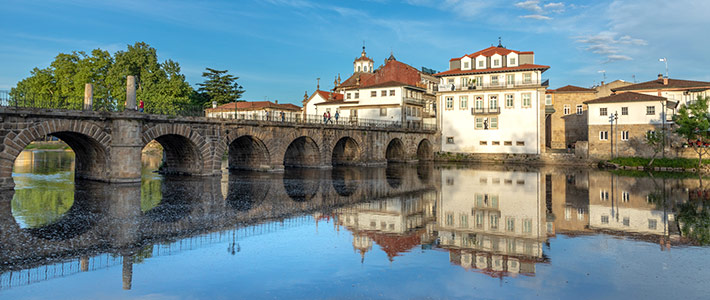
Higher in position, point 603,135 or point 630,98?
point 630,98

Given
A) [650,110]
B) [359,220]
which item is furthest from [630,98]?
[359,220]

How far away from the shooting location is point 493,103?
62.2m

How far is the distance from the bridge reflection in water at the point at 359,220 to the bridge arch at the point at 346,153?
76.4 feet

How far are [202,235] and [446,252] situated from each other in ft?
24.0

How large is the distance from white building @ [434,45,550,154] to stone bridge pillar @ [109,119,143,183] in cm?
4427

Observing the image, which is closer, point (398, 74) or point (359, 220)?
point (359, 220)

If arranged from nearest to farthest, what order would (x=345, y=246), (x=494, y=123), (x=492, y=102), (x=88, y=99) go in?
1. (x=345, y=246)
2. (x=88, y=99)
3. (x=492, y=102)
4. (x=494, y=123)

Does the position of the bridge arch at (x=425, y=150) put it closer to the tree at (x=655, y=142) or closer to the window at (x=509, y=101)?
the window at (x=509, y=101)

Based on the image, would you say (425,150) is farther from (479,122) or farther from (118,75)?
(118,75)

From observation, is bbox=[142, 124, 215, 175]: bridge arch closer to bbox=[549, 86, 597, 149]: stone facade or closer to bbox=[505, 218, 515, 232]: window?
bbox=[505, 218, 515, 232]: window

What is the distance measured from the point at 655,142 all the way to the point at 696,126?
463 cm

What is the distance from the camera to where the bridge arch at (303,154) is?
156ft

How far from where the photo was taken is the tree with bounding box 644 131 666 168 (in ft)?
165

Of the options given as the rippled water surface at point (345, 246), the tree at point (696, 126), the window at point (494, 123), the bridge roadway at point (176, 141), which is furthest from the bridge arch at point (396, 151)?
the rippled water surface at point (345, 246)
